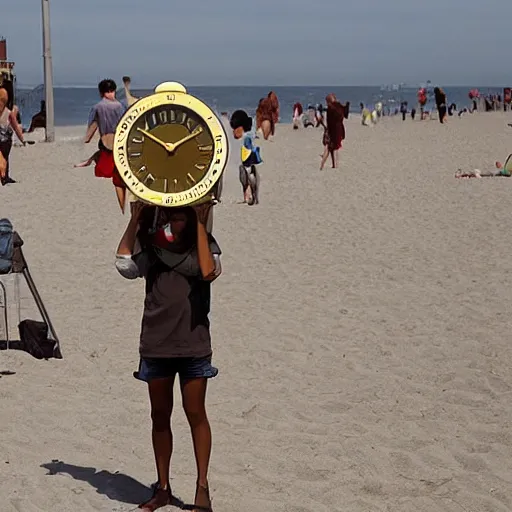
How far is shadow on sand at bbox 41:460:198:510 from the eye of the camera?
4379mm

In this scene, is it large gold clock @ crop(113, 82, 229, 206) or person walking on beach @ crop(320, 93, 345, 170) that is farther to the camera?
person walking on beach @ crop(320, 93, 345, 170)

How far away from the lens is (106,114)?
11.5 meters

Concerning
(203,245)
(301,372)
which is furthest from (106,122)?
(203,245)

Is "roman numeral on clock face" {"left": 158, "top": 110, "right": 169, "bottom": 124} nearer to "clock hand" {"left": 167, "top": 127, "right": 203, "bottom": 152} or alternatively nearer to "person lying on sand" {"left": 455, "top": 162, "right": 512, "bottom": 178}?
"clock hand" {"left": 167, "top": 127, "right": 203, "bottom": 152}

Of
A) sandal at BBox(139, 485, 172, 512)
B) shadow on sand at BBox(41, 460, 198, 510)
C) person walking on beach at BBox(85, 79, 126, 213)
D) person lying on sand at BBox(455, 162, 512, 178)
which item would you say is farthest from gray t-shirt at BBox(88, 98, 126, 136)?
sandal at BBox(139, 485, 172, 512)

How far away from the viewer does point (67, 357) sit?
21.7ft

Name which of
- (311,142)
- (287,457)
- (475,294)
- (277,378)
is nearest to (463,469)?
(287,457)

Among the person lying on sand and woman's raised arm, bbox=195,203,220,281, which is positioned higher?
woman's raised arm, bbox=195,203,220,281

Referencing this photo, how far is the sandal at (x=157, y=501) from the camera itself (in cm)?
412

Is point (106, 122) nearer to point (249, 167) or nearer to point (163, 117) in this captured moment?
point (249, 167)

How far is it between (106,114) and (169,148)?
8.06 m

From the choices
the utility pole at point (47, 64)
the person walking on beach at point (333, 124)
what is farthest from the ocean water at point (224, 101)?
the utility pole at point (47, 64)

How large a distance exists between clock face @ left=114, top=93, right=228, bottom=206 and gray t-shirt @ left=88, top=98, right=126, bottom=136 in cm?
787

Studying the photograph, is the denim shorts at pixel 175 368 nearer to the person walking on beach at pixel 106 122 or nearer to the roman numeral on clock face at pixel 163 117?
the roman numeral on clock face at pixel 163 117
